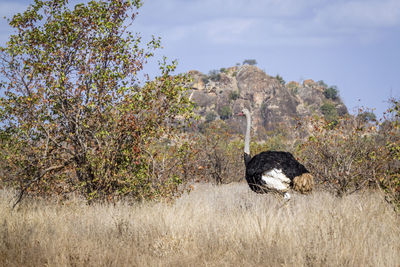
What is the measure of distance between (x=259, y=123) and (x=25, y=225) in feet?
328

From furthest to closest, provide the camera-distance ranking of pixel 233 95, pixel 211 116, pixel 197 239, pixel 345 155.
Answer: pixel 233 95 < pixel 211 116 < pixel 345 155 < pixel 197 239

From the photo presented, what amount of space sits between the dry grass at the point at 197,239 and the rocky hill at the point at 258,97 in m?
88.4

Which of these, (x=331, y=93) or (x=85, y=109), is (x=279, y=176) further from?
(x=331, y=93)

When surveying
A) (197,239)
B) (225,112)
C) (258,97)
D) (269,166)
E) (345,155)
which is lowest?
(197,239)

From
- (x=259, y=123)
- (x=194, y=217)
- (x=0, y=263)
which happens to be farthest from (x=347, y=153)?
(x=259, y=123)

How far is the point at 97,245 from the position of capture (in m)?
5.70

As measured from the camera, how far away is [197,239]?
5984 mm

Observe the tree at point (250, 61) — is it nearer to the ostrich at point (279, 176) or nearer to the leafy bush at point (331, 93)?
the leafy bush at point (331, 93)

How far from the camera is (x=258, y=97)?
110 m

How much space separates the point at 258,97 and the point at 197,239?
105808mm

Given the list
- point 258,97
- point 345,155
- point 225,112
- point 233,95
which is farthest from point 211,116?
point 345,155

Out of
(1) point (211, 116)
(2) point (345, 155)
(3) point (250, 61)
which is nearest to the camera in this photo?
(2) point (345, 155)

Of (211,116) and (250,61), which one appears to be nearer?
(211,116)

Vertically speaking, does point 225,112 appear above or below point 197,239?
above
